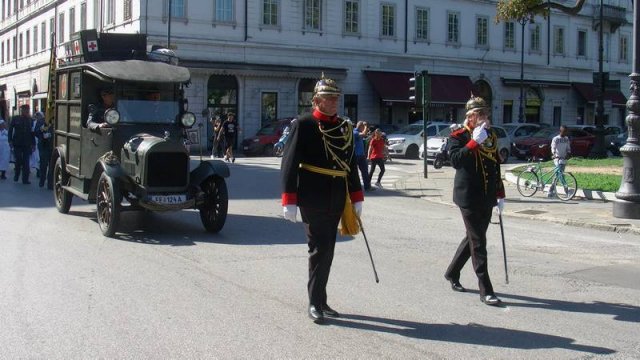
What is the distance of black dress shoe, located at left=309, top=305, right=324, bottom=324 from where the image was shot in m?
6.24

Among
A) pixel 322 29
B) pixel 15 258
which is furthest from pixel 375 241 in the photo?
pixel 322 29

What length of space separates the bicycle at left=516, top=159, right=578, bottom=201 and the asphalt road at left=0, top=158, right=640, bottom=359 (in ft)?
15.6

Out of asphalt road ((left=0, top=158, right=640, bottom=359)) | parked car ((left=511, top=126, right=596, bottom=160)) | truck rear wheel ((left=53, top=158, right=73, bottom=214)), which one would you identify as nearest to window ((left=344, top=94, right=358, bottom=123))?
parked car ((left=511, top=126, right=596, bottom=160))

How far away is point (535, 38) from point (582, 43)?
580 centimetres

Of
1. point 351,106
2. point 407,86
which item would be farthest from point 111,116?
point 407,86

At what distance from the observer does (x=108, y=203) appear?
1044 cm

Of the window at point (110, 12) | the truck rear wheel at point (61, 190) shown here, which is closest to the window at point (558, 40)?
the window at point (110, 12)

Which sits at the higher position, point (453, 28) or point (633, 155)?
point (453, 28)

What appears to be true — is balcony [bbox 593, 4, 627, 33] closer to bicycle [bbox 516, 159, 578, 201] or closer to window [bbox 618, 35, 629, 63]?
window [bbox 618, 35, 629, 63]

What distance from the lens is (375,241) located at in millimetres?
10812

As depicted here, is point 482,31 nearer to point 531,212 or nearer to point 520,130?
point 520,130

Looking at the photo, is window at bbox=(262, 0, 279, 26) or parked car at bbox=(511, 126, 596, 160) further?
window at bbox=(262, 0, 279, 26)

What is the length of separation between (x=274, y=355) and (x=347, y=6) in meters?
39.5

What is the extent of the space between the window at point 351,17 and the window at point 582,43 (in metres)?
20.4
